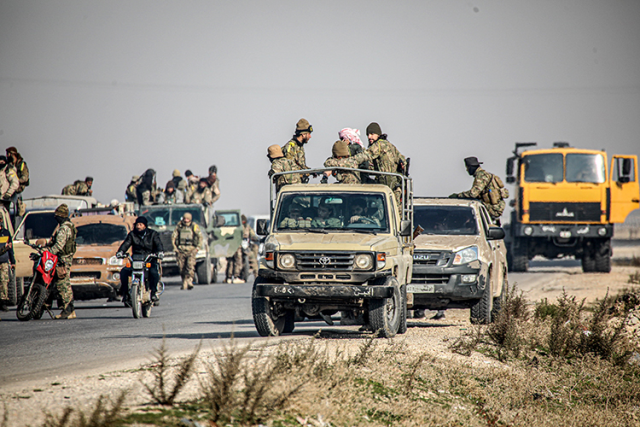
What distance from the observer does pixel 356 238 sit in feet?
33.9

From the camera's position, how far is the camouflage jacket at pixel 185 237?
23453mm

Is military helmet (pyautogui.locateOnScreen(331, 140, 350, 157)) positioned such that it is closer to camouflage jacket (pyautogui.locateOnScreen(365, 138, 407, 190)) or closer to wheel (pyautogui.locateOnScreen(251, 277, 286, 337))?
camouflage jacket (pyautogui.locateOnScreen(365, 138, 407, 190))

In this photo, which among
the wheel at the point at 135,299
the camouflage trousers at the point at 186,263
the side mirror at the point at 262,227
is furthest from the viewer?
the camouflage trousers at the point at 186,263

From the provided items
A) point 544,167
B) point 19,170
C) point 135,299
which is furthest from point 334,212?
point 544,167

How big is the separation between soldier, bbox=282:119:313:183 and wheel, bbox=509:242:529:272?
1827 centimetres

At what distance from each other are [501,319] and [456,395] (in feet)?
9.83

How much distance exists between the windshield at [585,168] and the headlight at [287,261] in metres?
19.7

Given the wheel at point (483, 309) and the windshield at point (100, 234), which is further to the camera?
the windshield at point (100, 234)

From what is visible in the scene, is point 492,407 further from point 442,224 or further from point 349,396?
point 442,224

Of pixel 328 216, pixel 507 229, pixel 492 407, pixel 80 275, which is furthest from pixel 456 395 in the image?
pixel 507 229

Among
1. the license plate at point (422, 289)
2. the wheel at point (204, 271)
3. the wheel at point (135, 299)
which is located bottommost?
the wheel at point (204, 271)

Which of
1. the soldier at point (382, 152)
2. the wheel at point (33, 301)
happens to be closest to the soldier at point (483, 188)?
the soldier at point (382, 152)

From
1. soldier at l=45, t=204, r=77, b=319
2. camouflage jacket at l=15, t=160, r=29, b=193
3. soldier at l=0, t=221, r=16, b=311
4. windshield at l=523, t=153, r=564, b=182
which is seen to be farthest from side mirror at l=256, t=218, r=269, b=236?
windshield at l=523, t=153, r=564, b=182

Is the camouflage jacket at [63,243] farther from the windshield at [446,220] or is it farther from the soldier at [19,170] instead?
the windshield at [446,220]
